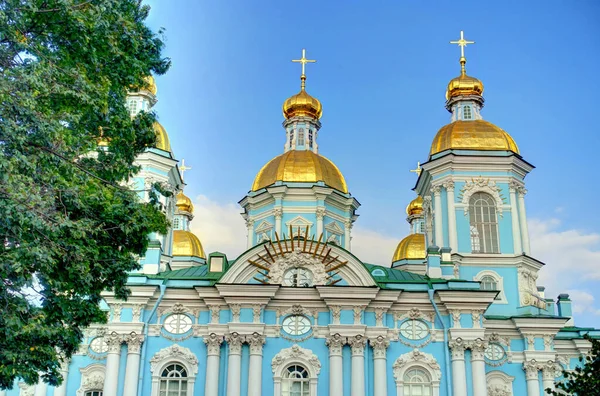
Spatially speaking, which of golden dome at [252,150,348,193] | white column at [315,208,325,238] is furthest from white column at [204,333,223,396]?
golden dome at [252,150,348,193]

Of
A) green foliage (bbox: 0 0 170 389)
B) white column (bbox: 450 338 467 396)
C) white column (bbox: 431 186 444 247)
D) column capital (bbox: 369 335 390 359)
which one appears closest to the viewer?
green foliage (bbox: 0 0 170 389)

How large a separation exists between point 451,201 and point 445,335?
645 centimetres

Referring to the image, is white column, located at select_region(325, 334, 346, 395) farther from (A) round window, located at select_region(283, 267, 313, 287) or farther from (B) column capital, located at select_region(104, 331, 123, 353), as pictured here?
(B) column capital, located at select_region(104, 331, 123, 353)

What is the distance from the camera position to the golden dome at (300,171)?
30188 mm

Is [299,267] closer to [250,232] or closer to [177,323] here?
[177,323]

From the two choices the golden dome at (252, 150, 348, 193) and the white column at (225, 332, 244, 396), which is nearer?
the white column at (225, 332, 244, 396)

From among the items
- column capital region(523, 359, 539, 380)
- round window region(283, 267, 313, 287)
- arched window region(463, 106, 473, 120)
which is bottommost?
column capital region(523, 359, 539, 380)

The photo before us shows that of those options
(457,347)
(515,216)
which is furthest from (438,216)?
(457,347)

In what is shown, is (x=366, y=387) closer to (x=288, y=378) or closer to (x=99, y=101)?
(x=288, y=378)

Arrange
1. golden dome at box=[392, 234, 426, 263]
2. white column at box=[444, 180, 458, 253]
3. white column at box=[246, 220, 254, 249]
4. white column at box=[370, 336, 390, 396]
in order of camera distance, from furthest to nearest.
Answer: golden dome at box=[392, 234, 426, 263]
white column at box=[246, 220, 254, 249]
white column at box=[444, 180, 458, 253]
white column at box=[370, 336, 390, 396]

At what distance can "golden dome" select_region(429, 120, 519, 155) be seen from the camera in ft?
93.6

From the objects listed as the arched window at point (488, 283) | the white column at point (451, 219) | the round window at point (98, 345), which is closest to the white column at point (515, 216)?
the arched window at point (488, 283)

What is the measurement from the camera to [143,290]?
22938 millimetres

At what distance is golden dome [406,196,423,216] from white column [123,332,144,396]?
23271 millimetres
